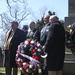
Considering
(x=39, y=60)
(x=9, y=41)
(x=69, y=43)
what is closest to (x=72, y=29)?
(x=69, y=43)

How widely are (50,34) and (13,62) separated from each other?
2.26 m

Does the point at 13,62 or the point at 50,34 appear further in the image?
the point at 13,62

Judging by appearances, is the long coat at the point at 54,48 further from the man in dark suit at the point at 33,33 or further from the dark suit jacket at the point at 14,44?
the dark suit jacket at the point at 14,44

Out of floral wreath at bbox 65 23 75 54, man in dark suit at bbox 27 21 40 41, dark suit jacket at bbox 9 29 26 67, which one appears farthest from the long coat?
floral wreath at bbox 65 23 75 54

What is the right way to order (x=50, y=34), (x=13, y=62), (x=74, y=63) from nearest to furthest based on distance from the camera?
(x=50, y=34)
(x=13, y=62)
(x=74, y=63)

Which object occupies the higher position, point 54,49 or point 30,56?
point 54,49

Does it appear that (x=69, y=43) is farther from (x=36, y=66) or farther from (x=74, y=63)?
(x=36, y=66)

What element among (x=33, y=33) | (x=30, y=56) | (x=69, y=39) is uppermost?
(x=33, y=33)

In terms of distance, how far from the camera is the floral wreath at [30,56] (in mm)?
7605

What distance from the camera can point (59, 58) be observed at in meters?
7.20

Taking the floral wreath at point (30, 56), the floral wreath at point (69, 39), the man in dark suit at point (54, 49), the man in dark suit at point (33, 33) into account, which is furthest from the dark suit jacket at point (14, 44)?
the floral wreath at point (69, 39)

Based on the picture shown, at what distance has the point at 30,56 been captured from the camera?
7879 millimetres

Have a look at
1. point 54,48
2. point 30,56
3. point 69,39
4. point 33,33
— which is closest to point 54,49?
point 54,48

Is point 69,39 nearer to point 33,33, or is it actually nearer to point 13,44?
point 33,33
